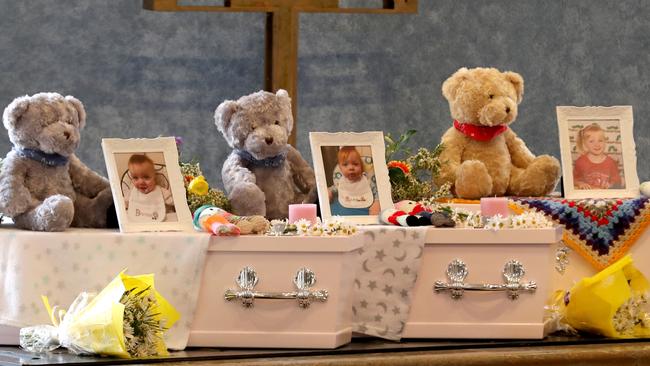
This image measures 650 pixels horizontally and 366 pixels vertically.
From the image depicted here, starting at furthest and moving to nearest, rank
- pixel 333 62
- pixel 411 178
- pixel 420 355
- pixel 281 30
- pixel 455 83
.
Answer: pixel 333 62, pixel 281 30, pixel 455 83, pixel 411 178, pixel 420 355

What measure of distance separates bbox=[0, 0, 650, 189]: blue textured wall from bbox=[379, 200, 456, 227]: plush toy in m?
1.94

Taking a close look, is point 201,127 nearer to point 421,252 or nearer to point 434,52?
point 434,52

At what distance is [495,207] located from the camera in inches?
139

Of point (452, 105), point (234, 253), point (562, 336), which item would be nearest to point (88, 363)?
point (234, 253)

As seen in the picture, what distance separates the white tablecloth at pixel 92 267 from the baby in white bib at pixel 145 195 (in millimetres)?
96

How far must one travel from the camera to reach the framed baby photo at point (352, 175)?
3.59 meters

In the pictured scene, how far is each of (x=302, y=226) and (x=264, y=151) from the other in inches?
18.0

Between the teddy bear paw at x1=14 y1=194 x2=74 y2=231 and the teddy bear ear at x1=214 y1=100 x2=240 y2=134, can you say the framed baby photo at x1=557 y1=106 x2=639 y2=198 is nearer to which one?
the teddy bear ear at x1=214 y1=100 x2=240 y2=134

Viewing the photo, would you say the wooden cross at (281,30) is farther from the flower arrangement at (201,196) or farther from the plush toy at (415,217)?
the plush toy at (415,217)

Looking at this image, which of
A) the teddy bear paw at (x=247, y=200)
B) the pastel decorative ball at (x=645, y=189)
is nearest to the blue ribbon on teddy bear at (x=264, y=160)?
the teddy bear paw at (x=247, y=200)

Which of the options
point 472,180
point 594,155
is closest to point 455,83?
point 472,180

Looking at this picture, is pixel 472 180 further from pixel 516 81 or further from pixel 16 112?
pixel 16 112

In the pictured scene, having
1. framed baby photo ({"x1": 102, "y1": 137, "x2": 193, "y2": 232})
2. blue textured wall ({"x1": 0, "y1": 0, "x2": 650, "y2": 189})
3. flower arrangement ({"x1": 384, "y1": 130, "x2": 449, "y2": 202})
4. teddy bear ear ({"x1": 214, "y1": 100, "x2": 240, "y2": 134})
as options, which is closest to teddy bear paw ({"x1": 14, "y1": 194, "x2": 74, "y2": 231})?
framed baby photo ({"x1": 102, "y1": 137, "x2": 193, "y2": 232})

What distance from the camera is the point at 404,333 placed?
3451mm
